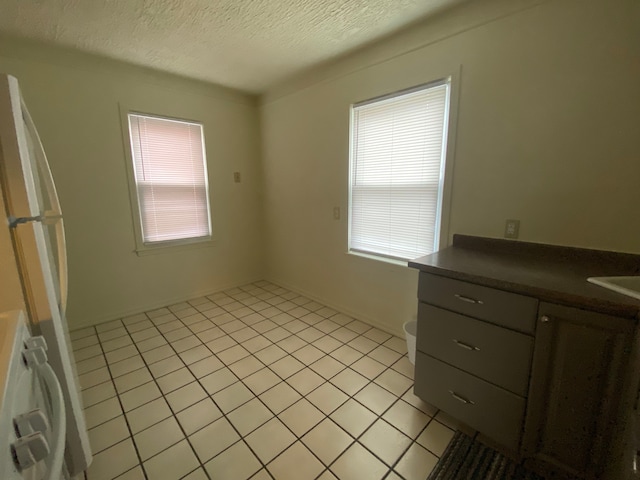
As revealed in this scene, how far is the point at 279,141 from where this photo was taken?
10.7ft

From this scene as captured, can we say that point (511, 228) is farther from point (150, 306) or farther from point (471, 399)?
point (150, 306)

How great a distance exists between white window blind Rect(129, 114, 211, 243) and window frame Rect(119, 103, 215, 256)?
26 mm

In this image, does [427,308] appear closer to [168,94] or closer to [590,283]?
[590,283]

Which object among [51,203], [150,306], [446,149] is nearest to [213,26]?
[51,203]

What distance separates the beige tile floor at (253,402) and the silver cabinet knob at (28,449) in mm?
1022

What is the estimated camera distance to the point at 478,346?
1.33 m

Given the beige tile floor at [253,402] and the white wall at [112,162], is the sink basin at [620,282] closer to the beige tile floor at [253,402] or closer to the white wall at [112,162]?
the beige tile floor at [253,402]

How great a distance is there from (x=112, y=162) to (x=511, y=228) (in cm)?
337

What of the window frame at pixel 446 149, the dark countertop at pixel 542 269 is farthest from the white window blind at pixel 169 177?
the dark countertop at pixel 542 269

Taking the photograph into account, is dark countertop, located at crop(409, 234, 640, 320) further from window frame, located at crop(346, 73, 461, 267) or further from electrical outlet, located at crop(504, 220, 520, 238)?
window frame, located at crop(346, 73, 461, 267)

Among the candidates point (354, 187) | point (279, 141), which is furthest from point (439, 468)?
point (279, 141)

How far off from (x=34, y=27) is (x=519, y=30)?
321 centimetres

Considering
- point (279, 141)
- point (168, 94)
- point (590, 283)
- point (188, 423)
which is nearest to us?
point (590, 283)

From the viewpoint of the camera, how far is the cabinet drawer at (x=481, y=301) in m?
1.17
